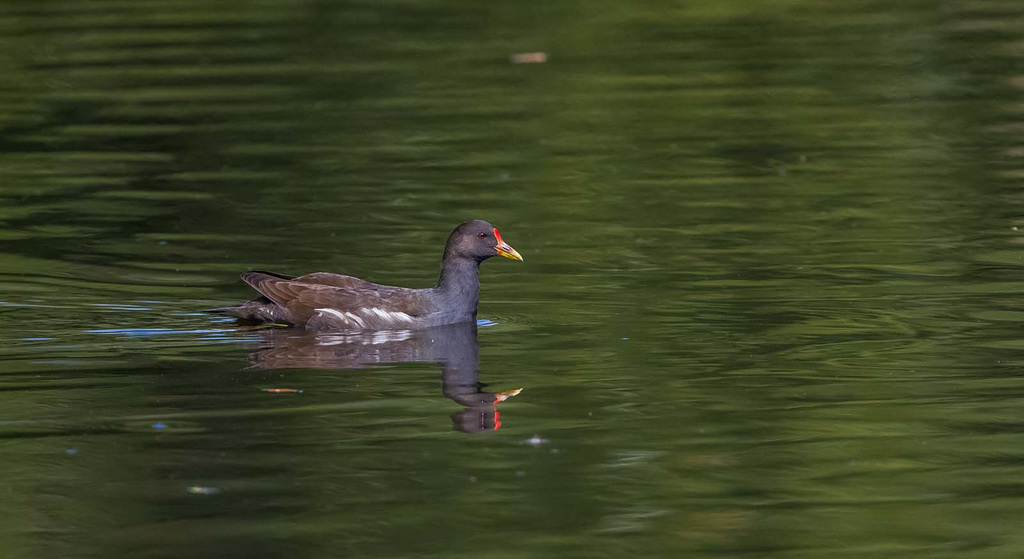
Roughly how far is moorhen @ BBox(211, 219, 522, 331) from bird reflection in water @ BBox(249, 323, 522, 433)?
83mm

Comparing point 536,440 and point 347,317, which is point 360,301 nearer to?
point 347,317

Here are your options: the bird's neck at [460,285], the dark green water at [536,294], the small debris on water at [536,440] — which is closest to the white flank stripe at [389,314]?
the dark green water at [536,294]

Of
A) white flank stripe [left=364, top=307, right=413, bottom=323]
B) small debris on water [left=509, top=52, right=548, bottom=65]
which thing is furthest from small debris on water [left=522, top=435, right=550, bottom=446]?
small debris on water [left=509, top=52, right=548, bottom=65]

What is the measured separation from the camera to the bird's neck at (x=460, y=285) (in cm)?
1259

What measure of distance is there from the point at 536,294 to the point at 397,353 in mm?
1752

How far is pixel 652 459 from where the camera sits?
8.93 meters

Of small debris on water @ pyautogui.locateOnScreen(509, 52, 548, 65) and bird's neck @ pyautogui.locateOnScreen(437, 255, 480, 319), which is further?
small debris on water @ pyautogui.locateOnScreen(509, 52, 548, 65)

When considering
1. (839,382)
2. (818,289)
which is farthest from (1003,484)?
(818,289)

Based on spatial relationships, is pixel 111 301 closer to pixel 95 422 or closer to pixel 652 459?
pixel 95 422

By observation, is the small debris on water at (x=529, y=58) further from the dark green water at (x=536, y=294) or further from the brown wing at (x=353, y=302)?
the brown wing at (x=353, y=302)

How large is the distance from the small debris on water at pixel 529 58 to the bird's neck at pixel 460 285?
41.8 ft

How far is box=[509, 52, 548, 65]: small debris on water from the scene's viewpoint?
25.3 meters

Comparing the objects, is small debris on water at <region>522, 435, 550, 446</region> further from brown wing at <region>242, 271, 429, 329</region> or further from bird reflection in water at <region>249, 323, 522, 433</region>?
brown wing at <region>242, 271, 429, 329</region>

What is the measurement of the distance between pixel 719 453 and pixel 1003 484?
1.36 m
